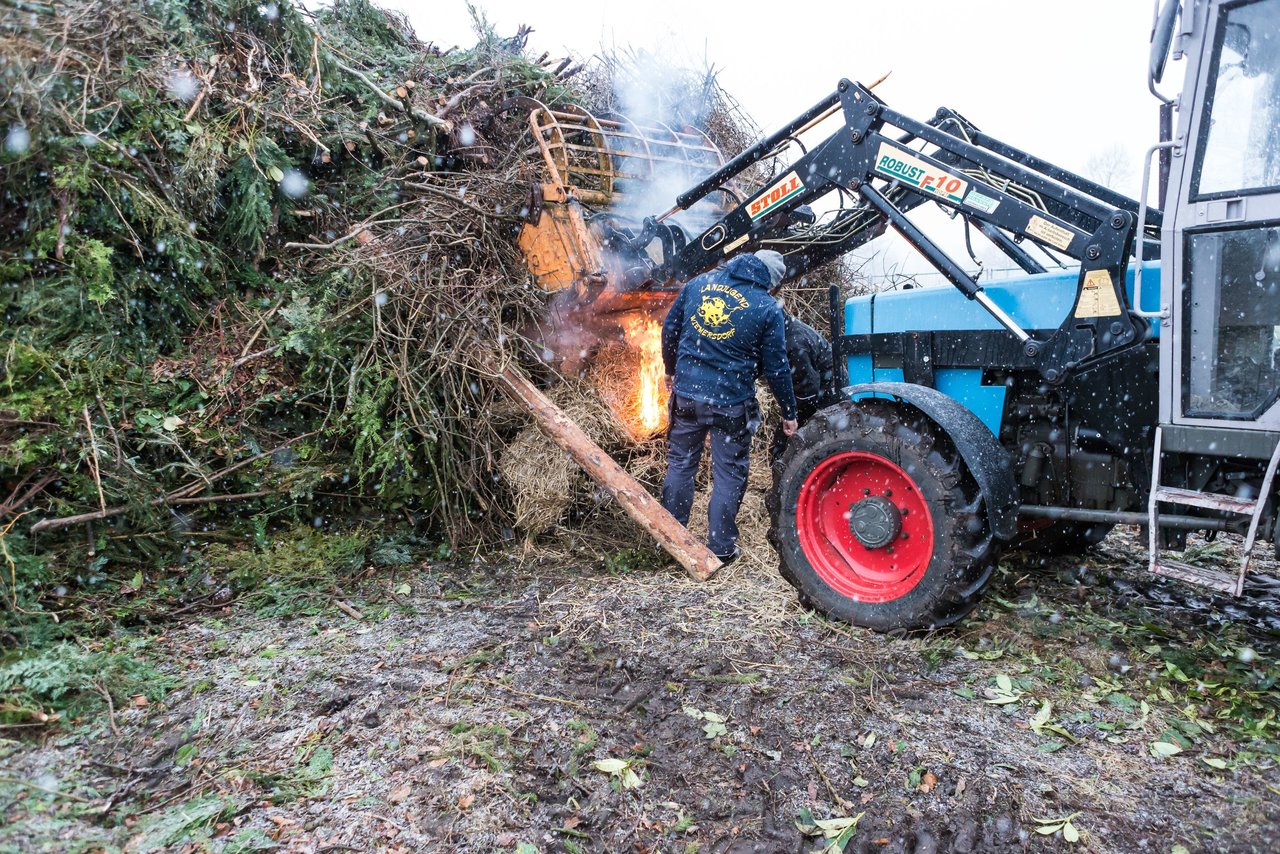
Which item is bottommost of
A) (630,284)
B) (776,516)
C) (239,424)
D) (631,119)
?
(776,516)

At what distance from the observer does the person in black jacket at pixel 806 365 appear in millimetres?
4879

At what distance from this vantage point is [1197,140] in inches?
119

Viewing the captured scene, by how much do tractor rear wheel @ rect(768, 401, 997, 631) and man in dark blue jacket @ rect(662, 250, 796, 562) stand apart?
558 millimetres

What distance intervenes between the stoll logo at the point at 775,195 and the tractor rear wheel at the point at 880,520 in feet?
4.32

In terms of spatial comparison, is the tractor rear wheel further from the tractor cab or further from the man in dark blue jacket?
the tractor cab

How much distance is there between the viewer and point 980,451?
362cm

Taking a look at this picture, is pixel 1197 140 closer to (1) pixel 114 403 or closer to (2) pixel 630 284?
(2) pixel 630 284

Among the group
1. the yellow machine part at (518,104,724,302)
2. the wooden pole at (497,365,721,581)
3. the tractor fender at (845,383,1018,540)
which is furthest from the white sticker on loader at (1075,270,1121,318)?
the yellow machine part at (518,104,724,302)

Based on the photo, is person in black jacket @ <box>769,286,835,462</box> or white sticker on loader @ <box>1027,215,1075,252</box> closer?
white sticker on loader @ <box>1027,215,1075,252</box>

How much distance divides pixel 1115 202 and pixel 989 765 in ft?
9.17

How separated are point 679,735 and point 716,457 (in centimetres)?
205

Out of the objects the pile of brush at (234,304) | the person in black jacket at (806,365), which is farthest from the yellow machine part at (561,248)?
the person in black jacket at (806,365)

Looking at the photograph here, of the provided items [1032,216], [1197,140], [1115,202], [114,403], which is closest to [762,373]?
[1032,216]

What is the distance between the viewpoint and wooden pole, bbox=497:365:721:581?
452cm
